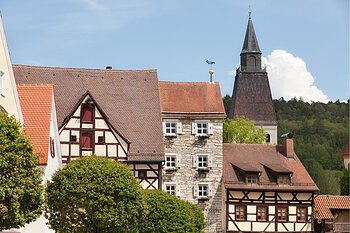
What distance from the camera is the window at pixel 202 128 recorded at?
49500 mm

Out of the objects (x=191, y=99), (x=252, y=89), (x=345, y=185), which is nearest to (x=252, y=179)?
(x=191, y=99)

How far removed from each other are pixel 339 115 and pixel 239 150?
8841 cm

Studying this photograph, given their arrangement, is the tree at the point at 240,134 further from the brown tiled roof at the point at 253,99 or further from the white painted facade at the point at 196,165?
the white painted facade at the point at 196,165

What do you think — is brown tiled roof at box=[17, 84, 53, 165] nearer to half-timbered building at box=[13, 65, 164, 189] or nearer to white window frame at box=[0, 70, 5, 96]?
white window frame at box=[0, 70, 5, 96]

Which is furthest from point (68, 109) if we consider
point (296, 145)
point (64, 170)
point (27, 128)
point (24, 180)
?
point (296, 145)

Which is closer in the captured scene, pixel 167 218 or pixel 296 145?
pixel 167 218

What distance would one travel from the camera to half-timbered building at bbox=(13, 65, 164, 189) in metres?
44.9

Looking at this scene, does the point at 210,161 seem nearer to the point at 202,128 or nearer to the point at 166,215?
the point at 202,128

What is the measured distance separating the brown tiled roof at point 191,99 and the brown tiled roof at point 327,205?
31.7ft

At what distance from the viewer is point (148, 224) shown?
35.1 m

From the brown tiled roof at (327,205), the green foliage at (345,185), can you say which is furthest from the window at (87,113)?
the green foliage at (345,185)

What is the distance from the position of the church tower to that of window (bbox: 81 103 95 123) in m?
48.4

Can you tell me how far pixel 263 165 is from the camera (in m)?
51.4

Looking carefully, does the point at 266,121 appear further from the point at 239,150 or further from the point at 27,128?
the point at 27,128
